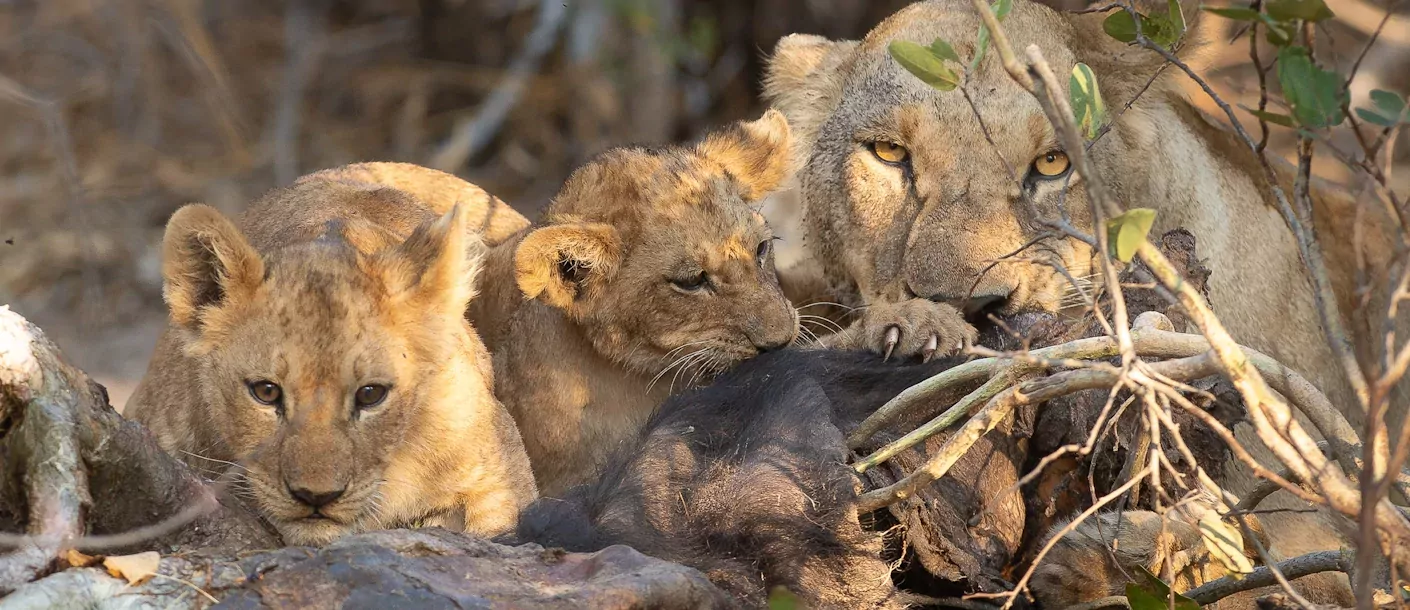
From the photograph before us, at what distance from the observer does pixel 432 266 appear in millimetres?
3357

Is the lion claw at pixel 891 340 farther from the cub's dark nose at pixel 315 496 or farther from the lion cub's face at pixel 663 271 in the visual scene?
the cub's dark nose at pixel 315 496

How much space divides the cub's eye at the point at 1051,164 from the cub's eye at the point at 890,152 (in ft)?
1.15

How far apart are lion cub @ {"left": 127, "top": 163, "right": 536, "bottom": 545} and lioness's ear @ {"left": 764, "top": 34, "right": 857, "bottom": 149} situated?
1564mm

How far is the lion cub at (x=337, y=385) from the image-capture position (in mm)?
3082

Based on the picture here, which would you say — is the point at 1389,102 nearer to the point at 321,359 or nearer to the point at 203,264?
the point at 321,359

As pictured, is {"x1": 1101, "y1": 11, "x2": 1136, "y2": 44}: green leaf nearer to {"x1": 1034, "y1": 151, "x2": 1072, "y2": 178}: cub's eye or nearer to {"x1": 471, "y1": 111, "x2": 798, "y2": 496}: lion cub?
{"x1": 1034, "y1": 151, "x2": 1072, "y2": 178}: cub's eye

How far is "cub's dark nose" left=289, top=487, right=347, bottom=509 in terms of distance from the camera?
118 inches

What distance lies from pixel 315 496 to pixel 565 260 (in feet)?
3.35

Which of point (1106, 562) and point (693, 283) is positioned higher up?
point (693, 283)

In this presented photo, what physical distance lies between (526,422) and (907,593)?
145 cm

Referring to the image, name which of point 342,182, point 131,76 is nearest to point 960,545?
point 342,182

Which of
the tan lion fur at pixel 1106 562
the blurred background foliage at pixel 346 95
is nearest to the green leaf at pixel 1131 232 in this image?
the tan lion fur at pixel 1106 562

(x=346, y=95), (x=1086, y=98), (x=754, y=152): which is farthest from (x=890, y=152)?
(x=346, y=95)

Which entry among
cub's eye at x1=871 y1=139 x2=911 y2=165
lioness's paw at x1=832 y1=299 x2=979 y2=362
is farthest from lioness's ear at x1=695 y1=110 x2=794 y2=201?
lioness's paw at x1=832 y1=299 x2=979 y2=362
